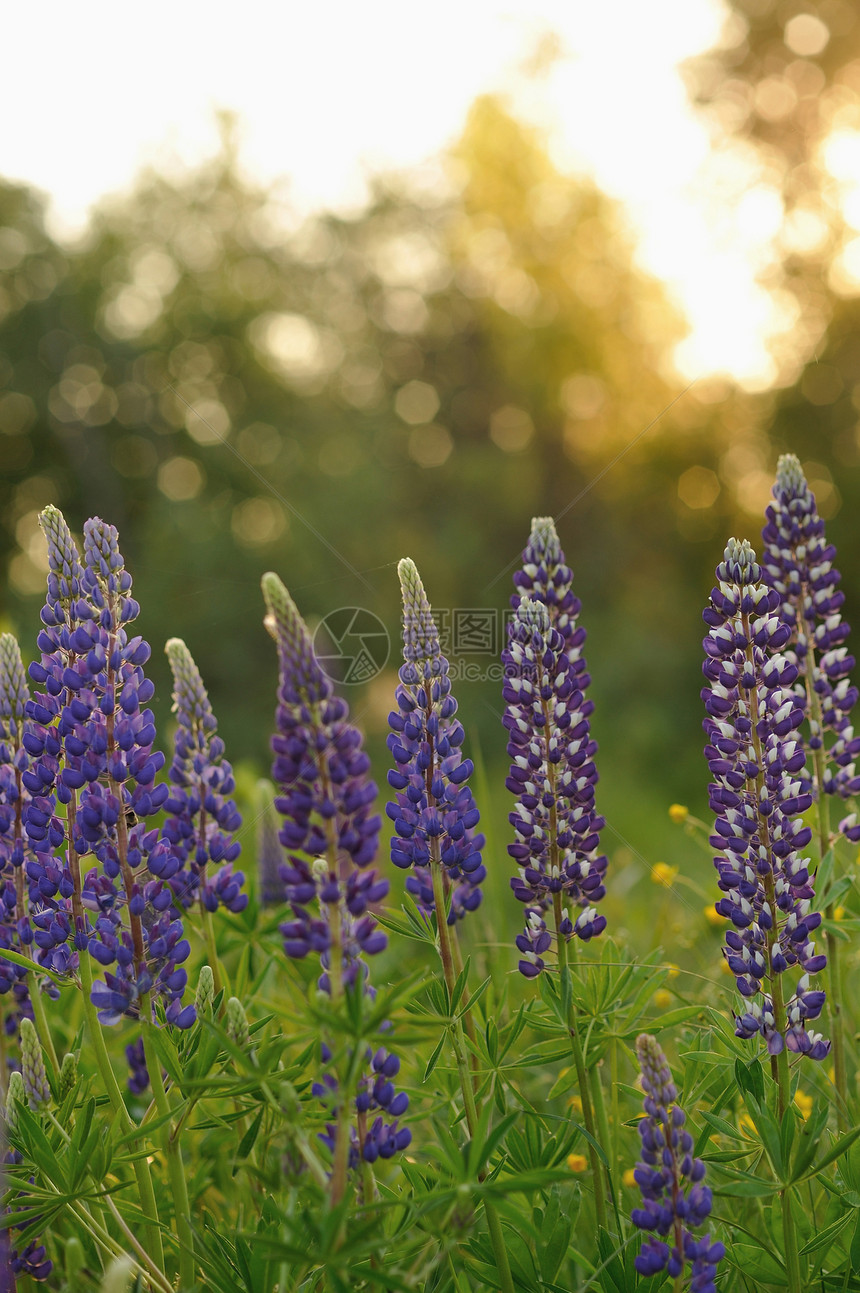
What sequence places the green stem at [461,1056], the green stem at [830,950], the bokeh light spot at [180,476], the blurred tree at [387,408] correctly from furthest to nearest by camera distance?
the bokeh light spot at [180,476] < the blurred tree at [387,408] < the green stem at [830,950] < the green stem at [461,1056]

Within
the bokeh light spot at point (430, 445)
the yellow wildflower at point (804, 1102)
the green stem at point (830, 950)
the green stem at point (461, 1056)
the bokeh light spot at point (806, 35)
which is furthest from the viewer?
the bokeh light spot at point (430, 445)

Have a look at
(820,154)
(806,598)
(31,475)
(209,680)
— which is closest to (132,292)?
(31,475)

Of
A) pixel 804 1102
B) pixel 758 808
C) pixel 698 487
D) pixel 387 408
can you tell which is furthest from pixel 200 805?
pixel 387 408

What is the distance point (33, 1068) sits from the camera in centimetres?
243

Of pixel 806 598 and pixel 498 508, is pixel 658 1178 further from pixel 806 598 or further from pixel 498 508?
pixel 498 508

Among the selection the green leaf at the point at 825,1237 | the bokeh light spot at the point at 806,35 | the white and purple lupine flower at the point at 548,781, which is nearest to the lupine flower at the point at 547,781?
the white and purple lupine flower at the point at 548,781

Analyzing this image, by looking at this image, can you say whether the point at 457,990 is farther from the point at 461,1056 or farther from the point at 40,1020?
the point at 40,1020

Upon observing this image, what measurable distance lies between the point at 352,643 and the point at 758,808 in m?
2.45

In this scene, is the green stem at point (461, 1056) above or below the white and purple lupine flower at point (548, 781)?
below

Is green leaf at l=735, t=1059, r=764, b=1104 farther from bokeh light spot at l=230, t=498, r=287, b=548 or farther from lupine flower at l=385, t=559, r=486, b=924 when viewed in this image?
bokeh light spot at l=230, t=498, r=287, b=548

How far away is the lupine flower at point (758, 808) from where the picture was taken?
2395mm

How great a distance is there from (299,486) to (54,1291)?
16.1 metres

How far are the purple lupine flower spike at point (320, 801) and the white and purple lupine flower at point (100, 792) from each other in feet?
1.99

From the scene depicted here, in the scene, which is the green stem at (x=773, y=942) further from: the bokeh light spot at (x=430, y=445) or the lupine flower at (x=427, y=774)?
the bokeh light spot at (x=430, y=445)
